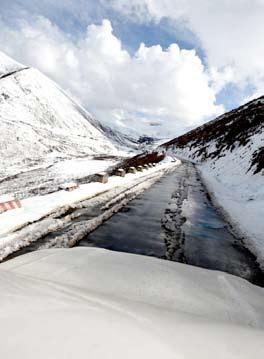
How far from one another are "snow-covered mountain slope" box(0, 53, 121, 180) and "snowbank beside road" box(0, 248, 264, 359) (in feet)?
192

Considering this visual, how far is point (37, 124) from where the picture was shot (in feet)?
383

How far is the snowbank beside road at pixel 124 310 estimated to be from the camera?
197 centimetres

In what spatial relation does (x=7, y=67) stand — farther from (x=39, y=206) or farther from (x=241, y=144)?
(x=39, y=206)

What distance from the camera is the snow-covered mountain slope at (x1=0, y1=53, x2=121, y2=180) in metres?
73.1

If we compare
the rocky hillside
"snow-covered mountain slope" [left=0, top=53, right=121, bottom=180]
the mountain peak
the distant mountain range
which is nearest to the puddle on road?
the rocky hillside

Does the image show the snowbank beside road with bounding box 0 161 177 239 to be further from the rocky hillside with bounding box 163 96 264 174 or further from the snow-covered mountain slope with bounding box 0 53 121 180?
the snow-covered mountain slope with bounding box 0 53 121 180

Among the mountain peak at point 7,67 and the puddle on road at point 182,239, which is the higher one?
the mountain peak at point 7,67

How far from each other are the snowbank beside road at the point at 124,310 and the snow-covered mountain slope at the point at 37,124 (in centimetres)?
5851

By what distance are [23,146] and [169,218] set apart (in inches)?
2881

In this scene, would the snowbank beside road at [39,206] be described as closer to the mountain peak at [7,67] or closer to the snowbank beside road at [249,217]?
the snowbank beside road at [249,217]

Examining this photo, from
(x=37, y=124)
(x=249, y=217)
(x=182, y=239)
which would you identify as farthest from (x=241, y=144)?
(x=37, y=124)

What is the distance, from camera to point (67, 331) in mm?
2080

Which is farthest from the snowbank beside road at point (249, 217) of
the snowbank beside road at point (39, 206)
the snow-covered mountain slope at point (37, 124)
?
the snow-covered mountain slope at point (37, 124)

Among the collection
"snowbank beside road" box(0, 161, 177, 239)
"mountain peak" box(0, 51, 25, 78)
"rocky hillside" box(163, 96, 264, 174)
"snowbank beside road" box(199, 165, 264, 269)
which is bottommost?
"snowbank beside road" box(199, 165, 264, 269)
